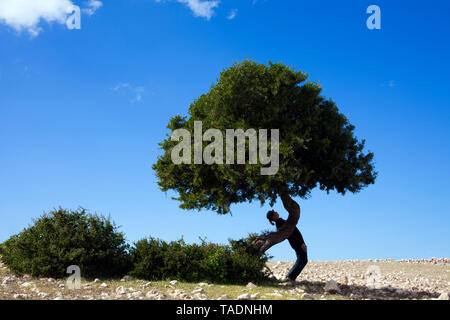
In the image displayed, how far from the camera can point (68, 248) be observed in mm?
15398

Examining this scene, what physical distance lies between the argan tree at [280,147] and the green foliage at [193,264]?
138 cm

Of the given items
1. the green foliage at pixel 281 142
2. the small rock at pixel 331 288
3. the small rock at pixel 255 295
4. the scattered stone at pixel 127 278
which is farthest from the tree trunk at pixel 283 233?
the scattered stone at pixel 127 278

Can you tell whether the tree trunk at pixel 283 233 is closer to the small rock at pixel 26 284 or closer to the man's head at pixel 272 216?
the man's head at pixel 272 216

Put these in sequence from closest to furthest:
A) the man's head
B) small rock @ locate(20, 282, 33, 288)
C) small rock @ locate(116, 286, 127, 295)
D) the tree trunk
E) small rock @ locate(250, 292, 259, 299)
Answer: small rock @ locate(250, 292, 259, 299), small rock @ locate(116, 286, 127, 295), small rock @ locate(20, 282, 33, 288), the tree trunk, the man's head

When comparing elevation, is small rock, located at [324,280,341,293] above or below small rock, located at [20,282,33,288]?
below

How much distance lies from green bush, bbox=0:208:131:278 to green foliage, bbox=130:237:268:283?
0.99m

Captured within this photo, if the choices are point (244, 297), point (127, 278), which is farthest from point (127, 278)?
point (244, 297)

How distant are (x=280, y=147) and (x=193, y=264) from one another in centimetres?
572

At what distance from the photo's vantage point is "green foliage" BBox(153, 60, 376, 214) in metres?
14.6

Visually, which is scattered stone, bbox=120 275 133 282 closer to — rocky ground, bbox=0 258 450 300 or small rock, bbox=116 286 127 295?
rocky ground, bbox=0 258 450 300

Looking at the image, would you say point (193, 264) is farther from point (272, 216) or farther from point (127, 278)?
point (272, 216)

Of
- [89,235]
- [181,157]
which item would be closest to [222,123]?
[181,157]

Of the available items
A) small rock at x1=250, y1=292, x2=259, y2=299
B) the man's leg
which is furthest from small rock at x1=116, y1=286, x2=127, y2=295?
the man's leg
